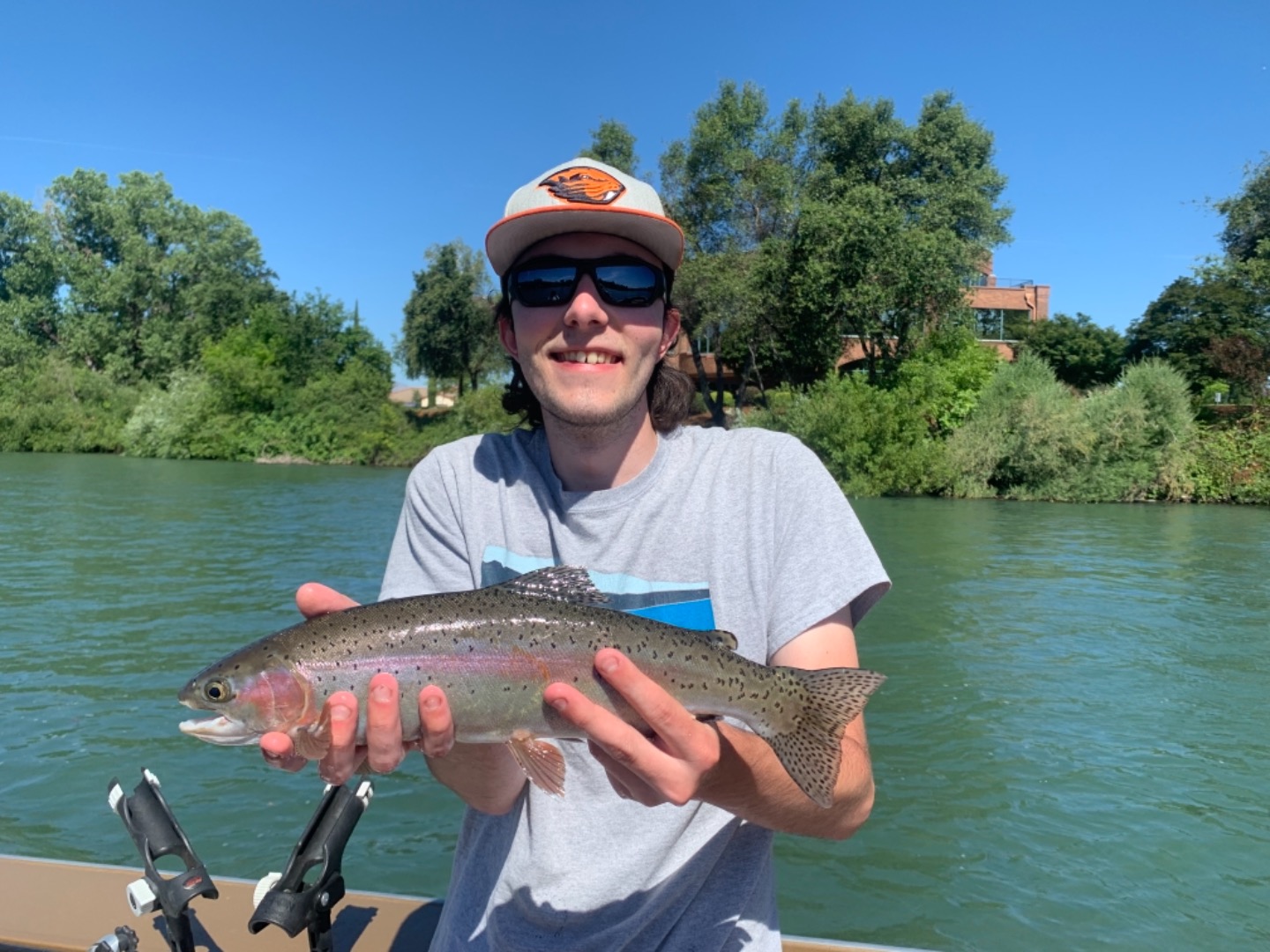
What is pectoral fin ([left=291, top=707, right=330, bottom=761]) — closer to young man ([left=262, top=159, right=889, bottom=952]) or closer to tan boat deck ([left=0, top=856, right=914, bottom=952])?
young man ([left=262, top=159, right=889, bottom=952])

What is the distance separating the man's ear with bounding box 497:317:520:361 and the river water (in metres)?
5.04

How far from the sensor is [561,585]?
8.24ft

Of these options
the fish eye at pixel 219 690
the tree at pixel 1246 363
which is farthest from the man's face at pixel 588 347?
the tree at pixel 1246 363

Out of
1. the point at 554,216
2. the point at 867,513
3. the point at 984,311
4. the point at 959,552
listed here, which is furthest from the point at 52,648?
the point at 984,311

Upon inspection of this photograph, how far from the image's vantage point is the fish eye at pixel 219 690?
2588 millimetres

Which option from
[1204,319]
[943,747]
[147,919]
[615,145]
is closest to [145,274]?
[615,145]

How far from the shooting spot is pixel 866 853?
7.45 meters

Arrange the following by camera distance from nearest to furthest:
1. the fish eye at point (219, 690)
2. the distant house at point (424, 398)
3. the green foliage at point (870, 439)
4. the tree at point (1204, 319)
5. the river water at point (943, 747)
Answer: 1. the fish eye at point (219, 690)
2. the river water at point (943, 747)
3. the green foliage at point (870, 439)
4. the tree at point (1204, 319)
5. the distant house at point (424, 398)

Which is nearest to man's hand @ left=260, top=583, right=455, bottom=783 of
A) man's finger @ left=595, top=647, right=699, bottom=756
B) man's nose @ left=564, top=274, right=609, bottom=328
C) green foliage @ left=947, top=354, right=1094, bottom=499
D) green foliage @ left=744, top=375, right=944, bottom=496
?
man's finger @ left=595, top=647, right=699, bottom=756

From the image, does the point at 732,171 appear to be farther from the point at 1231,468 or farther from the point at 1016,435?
the point at 1231,468

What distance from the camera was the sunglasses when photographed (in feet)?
9.14

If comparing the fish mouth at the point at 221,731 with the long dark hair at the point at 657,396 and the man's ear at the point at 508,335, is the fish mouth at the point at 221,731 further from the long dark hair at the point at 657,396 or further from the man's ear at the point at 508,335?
the man's ear at the point at 508,335

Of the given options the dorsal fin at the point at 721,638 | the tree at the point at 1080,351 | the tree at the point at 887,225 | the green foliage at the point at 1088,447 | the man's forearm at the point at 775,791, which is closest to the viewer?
the man's forearm at the point at 775,791

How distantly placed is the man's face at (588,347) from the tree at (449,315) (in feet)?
184
